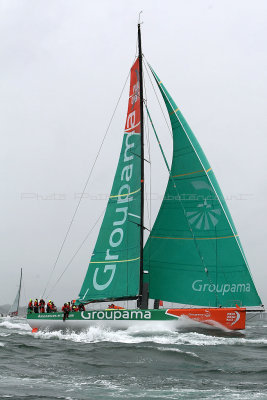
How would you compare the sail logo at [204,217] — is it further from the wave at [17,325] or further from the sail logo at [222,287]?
the wave at [17,325]

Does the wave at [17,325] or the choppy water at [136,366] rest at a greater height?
the choppy water at [136,366]

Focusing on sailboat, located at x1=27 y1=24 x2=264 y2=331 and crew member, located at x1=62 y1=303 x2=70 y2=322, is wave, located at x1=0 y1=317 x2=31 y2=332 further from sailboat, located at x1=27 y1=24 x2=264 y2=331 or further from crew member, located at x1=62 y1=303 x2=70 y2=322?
sailboat, located at x1=27 y1=24 x2=264 y2=331

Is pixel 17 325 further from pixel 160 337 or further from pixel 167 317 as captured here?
pixel 167 317

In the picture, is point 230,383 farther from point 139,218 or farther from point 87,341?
point 139,218

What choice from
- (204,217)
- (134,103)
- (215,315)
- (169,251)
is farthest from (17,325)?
(215,315)

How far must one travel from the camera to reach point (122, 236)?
2553 centimetres

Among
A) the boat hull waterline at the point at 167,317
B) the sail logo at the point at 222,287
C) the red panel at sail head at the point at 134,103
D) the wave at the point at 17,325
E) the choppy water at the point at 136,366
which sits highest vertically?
the red panel at sail head at the point at 134,103

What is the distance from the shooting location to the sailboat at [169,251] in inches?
925

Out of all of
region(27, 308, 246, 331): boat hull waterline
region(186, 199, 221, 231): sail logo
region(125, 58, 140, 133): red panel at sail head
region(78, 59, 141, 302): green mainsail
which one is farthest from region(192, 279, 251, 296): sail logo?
region(125, 58, 140, 133): red panel at sail head

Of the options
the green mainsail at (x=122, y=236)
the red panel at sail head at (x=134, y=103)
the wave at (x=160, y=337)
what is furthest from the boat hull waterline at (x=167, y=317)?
the red panel at sail head at (x=134, y=103)

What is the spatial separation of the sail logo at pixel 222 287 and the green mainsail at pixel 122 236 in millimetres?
3005

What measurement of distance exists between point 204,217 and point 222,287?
3498mm

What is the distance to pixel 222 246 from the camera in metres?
23.8

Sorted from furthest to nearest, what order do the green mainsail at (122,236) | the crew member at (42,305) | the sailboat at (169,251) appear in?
the crew member at (42,305)
the green mainsail at (122,236)
the sailboat at (169,251)
